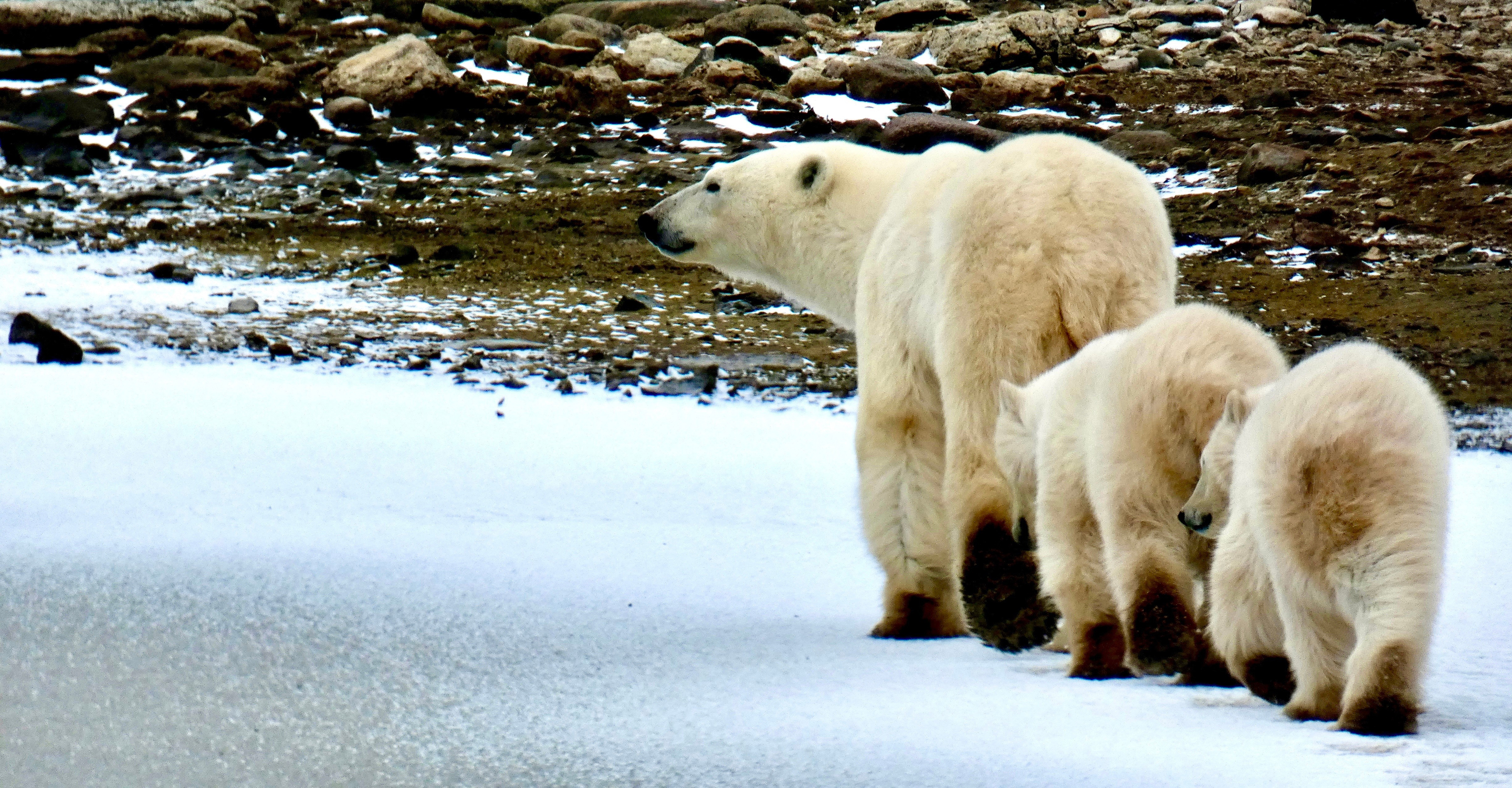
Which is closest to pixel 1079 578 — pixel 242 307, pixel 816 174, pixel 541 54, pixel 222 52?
pixel 816 174

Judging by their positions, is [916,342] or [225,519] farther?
[225,519]

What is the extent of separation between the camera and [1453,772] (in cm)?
227

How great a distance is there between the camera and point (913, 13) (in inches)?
691

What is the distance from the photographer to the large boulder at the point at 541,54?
52.3 ft

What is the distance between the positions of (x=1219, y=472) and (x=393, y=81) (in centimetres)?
1237

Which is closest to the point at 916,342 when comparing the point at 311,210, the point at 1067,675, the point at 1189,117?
the point at 1067,675

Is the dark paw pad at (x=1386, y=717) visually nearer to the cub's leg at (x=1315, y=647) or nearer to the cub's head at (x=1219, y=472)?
the cub's leg at (x=1315, y=647)

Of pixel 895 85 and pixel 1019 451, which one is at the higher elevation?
pixel 1019 451

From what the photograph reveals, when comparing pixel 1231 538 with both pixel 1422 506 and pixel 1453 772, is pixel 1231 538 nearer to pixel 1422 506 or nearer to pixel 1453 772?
pixel 1422 506

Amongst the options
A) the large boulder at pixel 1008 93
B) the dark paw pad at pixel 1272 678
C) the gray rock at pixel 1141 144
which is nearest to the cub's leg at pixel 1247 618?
the dark paw pad at pixel 1272 678

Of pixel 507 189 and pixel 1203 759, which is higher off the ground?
pixel 1203 759

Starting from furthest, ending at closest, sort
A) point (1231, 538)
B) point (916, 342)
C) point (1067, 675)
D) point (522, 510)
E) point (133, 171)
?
point (133, 171)
point (522, 510)
point (916, 342)
point (1067, 675)
point (1231, 538)

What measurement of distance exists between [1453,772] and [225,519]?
3287 millimetres

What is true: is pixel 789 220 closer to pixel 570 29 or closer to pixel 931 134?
pixel 931 134
